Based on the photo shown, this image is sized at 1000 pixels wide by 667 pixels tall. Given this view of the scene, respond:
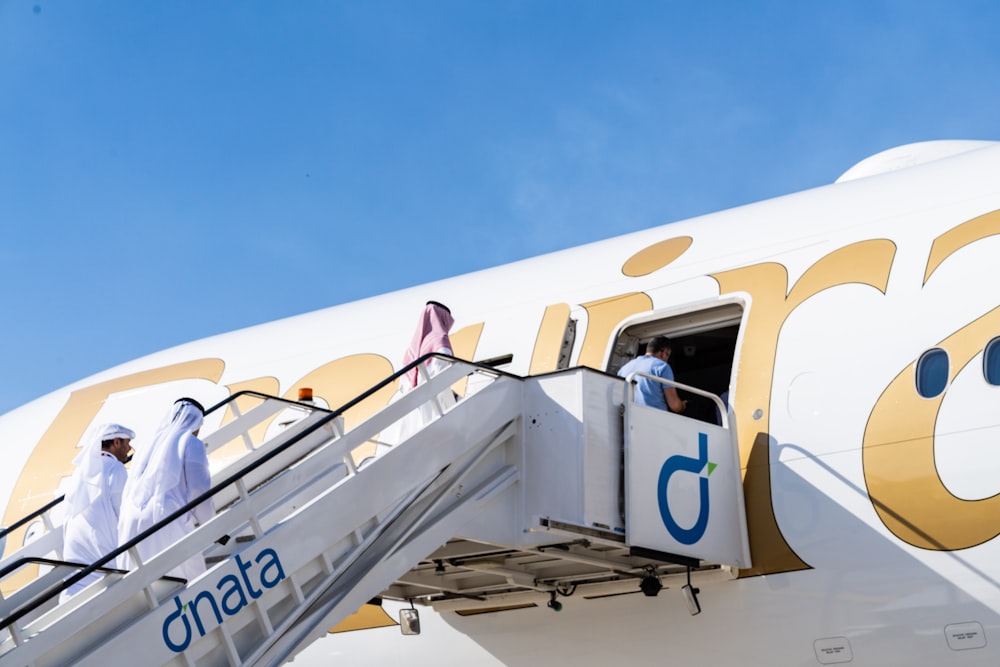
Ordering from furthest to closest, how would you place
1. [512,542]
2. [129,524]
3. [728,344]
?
[728,344], [512,542], [129,524]

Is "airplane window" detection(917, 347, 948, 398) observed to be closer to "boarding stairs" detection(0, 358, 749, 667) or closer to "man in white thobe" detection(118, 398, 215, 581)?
"boarding stairs" detection(0, 358, 749, 667)

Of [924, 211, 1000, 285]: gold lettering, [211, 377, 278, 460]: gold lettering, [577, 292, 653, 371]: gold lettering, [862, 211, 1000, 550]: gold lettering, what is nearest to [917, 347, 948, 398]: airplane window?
[862, 211, 1000, 550]: gold lettering

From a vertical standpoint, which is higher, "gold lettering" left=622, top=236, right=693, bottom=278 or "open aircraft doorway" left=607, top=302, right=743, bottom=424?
"gold lettering" left=622, top=236, right=693, bottom=278

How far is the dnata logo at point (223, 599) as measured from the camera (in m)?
6.26

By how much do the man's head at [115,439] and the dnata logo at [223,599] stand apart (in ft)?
7.06

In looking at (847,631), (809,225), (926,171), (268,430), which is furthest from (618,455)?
(268,430)

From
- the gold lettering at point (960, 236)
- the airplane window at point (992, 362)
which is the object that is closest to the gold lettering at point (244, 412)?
the gold lettering at point (960, 236)

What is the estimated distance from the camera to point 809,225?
9.48m

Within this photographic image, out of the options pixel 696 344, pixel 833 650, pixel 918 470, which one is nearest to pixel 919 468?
pixel 918 470

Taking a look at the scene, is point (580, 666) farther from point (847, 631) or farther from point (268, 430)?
point (268, 430)

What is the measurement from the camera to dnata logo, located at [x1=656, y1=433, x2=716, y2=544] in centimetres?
804

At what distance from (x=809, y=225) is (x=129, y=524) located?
575 centimetres

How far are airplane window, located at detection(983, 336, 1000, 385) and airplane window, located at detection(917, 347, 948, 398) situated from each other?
27cm

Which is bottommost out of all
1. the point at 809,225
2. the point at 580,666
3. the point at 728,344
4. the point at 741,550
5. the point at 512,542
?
the point at 580,666
